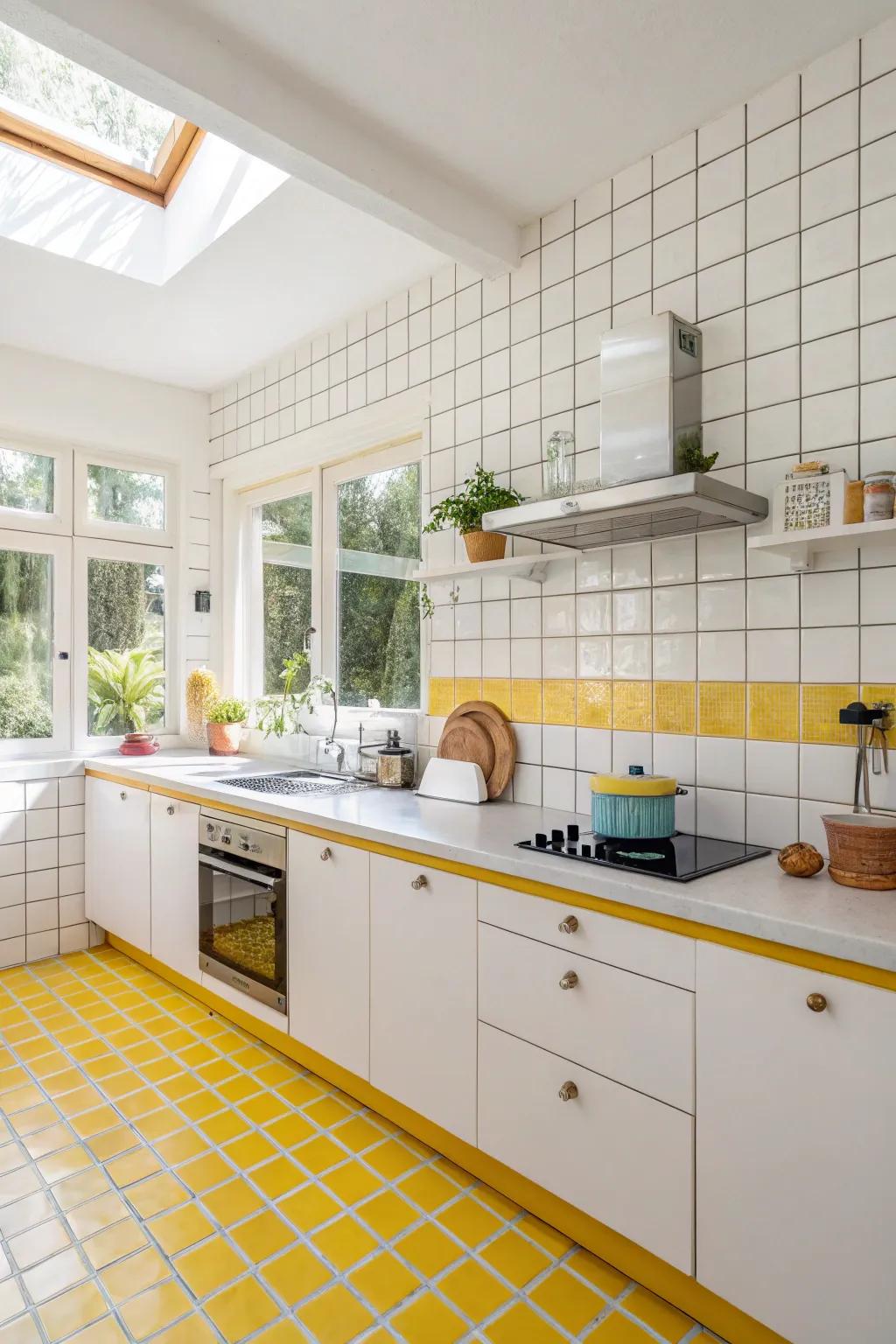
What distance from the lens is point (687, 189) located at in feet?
6.58

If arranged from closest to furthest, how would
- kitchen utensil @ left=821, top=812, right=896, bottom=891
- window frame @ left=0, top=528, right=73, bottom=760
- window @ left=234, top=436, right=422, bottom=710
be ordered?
kitchen utensil @ left=821, top=812, right=896, bottom=891 < window @ left=234, top=436, right=422, bottom=710 < window frame @ left=0, top=528, right=73, bottom=760

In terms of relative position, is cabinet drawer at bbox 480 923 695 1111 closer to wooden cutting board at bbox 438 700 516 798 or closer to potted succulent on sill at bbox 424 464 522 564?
wooden cutting board at bbox 438 700 516 798

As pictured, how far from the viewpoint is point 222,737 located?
3.67 m

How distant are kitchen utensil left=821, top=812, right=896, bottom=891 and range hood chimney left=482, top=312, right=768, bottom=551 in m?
0.72

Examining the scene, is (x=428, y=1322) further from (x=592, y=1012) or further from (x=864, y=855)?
(x=864, y=855)

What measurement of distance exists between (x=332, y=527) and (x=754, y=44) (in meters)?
2.21

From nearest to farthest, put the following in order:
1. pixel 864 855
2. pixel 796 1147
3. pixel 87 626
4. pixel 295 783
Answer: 1. pixel 796 1147
2. pixel 864 855
3. pixel 295 783
4. pixel 87 626

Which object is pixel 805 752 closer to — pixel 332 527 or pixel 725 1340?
pixel 725 1340

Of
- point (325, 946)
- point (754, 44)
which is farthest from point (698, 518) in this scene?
point (325, 946)

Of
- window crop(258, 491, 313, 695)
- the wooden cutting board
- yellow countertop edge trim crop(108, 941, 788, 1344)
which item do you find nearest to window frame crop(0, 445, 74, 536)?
window crop(258, 491, 313, 695)

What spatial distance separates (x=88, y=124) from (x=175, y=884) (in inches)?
102

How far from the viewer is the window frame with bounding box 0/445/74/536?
3438mm

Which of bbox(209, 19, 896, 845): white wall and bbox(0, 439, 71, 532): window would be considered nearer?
bbox(209, 19, 896, 845): white wall

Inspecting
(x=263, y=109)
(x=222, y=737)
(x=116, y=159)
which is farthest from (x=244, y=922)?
(x=116, y=159)
